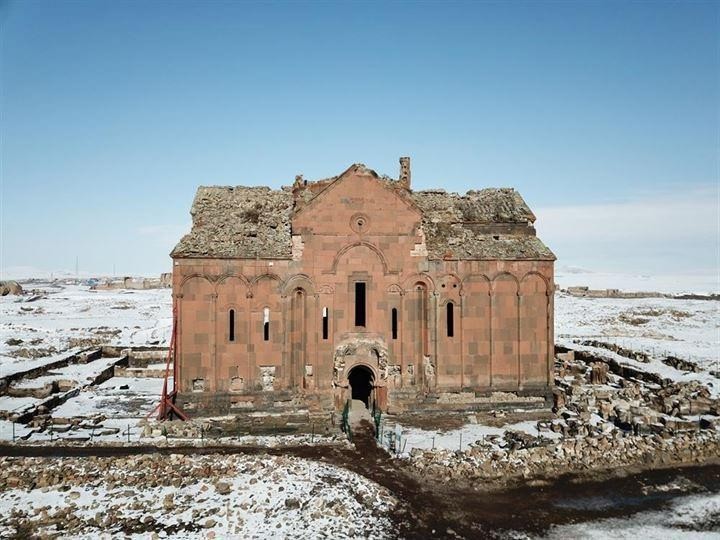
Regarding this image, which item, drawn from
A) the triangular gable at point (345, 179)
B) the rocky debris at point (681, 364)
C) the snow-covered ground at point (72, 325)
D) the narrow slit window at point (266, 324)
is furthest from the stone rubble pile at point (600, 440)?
the snow-covered ground at point (72, 325)

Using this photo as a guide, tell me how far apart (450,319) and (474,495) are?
952cm

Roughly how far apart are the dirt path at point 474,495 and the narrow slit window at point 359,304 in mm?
6147

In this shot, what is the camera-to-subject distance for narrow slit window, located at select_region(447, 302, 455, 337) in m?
23.3

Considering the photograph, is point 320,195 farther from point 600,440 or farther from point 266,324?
point 600,440

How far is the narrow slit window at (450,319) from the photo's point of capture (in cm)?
2331

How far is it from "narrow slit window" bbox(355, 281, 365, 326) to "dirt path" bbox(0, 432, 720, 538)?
20.2 feet

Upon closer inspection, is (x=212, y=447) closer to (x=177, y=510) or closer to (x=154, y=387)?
(x=177, y=510)

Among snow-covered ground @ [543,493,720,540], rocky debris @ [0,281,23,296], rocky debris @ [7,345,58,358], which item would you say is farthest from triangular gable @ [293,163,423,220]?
rocky debris @ [0,281,23,296]

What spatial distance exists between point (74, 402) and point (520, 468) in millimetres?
20555

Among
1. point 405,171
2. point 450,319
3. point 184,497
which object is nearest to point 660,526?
point 450,319

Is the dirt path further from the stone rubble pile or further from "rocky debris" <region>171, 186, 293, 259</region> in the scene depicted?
"rocky debris" <region>171, 186, 293, 259</region>

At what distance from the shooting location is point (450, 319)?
77.0 ft

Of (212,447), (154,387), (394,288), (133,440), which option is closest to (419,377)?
(394,288)

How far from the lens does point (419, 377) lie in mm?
22859
